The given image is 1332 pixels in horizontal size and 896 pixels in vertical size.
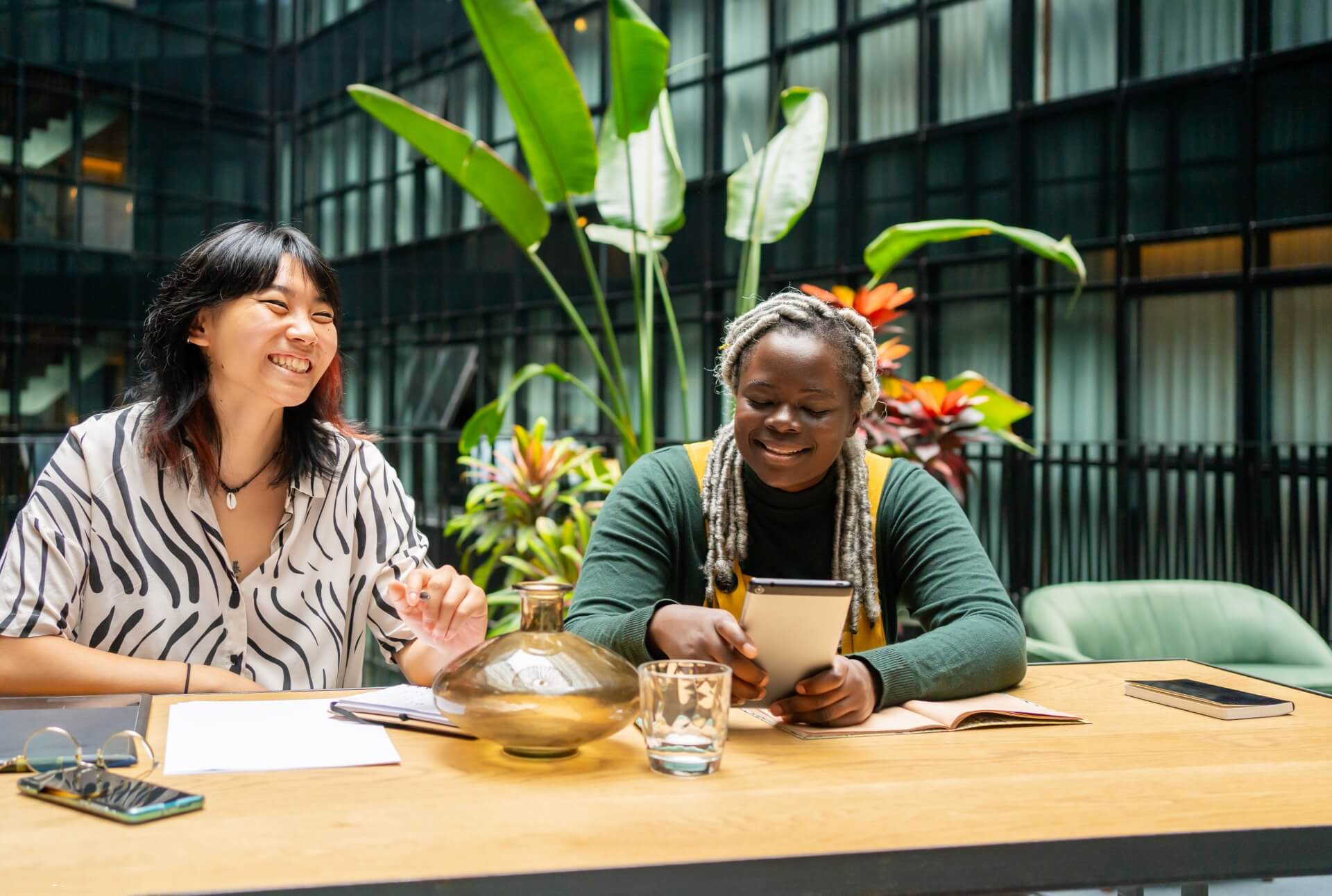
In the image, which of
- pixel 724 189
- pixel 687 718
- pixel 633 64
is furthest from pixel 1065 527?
pixel 687 718

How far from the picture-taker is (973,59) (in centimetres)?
809

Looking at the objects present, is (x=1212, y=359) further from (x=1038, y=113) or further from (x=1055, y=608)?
(x=1055, y=608)

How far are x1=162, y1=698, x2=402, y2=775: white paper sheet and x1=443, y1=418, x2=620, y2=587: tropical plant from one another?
3.27 metres

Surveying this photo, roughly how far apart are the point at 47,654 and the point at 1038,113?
725 cm

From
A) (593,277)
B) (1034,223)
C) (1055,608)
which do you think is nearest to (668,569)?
(1055,608)

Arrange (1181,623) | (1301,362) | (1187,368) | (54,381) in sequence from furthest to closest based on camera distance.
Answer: (54,381), (1187,368), (1301,362), (1181,623)

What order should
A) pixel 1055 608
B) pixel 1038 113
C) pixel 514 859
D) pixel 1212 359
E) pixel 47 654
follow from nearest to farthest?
pixel 514 859 < pixel 47 654 < pixel 1055 608 < pixel 1212 359 < pixel 1038 113

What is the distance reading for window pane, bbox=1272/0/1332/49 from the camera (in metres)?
6.15

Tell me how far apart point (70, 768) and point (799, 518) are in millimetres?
1240

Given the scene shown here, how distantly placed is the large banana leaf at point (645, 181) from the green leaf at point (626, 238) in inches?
1.6

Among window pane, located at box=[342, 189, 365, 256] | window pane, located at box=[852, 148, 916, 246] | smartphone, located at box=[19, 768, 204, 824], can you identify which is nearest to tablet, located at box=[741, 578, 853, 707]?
smartphone, located at box=[19, 768, 204, 824]

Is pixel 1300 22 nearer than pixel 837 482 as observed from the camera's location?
No

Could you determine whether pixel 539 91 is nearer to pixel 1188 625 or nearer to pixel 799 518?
pixel 799 518

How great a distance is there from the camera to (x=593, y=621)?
1769mm
